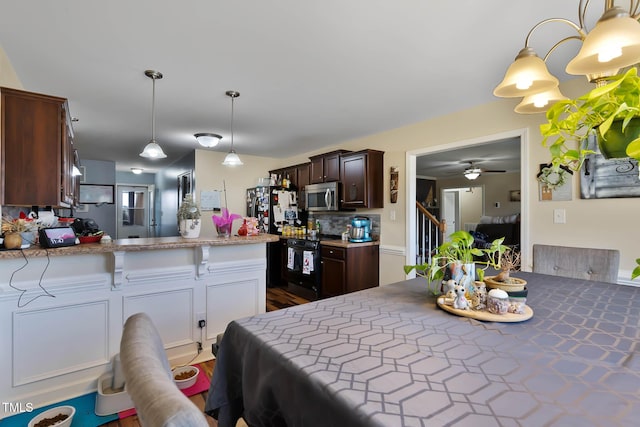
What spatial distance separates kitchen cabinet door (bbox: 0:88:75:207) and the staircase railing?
397 centimetres

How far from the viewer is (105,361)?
2.09 meters

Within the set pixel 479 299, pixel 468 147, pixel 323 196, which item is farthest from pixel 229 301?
pixel 468 147

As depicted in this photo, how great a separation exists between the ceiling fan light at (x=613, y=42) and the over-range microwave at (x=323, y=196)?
327cm

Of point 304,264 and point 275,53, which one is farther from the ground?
point 275,53

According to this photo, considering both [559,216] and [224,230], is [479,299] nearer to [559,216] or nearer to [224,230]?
[559,216]

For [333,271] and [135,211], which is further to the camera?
[135,211]

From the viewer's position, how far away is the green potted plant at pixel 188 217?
239 centimetres

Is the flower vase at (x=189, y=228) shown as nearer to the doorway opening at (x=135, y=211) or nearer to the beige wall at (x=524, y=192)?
the beige wall at (x=524, y=192)

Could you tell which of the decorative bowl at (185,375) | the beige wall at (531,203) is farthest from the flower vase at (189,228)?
the beige wall at (531,203)

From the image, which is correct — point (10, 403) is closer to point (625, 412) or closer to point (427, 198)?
point (625, 412)

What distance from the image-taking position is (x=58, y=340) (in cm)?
194

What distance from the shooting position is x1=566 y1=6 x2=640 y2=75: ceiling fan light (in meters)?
0.93

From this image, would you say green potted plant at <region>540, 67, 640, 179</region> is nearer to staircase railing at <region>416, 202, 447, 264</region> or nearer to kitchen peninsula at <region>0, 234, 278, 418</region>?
kitchen peninsula at <region>0, 234, 278, 418</region>

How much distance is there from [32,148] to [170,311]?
148 centimetres
